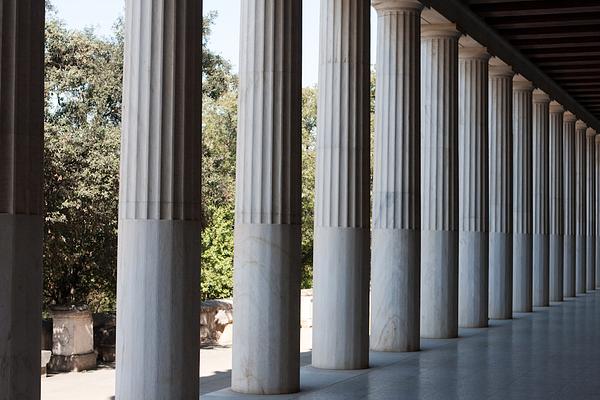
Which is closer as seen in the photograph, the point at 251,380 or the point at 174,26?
the point at 174,26

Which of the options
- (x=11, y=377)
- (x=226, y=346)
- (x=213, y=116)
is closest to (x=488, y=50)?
(x=226, y=346)

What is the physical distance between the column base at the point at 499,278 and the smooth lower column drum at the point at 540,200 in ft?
46.0

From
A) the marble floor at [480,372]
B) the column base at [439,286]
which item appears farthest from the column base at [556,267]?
the column base at [439,286]

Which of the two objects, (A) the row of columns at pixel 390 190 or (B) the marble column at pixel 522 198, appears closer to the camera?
(A) the row of columns at pixel 390 190

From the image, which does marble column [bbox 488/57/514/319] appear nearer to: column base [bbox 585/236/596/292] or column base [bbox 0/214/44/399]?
column base [bbox 585/236/596/292]

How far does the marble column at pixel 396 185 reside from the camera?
148ft

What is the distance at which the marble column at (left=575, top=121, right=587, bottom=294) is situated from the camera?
97.8m

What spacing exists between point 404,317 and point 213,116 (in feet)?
242

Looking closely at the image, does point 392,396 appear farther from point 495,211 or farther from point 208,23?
point 208,23

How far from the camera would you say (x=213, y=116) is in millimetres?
115750

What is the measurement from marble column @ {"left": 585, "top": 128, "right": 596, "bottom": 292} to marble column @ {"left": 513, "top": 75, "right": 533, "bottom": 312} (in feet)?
98.3

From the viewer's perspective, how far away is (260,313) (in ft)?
106

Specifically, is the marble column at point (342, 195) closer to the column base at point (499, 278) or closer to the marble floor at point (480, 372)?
the marble floor at point (480, 372)

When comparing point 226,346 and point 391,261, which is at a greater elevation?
point 391,261
